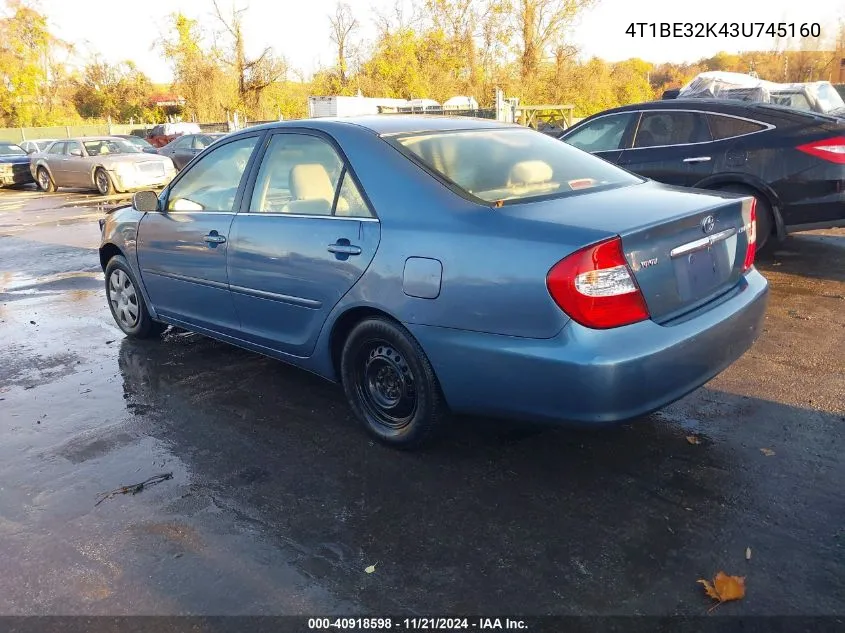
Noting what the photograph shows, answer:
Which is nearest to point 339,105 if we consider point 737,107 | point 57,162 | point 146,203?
point 57,162

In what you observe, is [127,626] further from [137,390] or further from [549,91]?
[549,91]

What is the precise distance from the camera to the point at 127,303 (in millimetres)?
5566

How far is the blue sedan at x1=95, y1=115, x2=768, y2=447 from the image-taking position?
2.73 metres

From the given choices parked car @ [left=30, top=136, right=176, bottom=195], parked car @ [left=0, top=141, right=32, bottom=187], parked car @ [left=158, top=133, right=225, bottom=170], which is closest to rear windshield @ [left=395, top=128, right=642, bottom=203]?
parked car @ [left=30, top=136, right=176, bottom=195]

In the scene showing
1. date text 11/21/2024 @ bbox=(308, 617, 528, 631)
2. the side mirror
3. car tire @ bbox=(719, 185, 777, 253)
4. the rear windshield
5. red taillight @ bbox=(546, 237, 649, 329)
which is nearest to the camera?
date text 11/21/2024 @ bbox=(308, 617, 528, 631)

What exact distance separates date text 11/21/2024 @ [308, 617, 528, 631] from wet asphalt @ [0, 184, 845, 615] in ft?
0.16

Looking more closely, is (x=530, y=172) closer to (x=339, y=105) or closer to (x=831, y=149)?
(x=831, y=149)

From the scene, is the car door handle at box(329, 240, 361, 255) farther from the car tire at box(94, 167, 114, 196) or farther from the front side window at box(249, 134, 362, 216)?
the car tire at box(94, 167, 114, 196)

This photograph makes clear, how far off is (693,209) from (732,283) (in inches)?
20.1

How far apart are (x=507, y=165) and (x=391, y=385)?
1291 mm

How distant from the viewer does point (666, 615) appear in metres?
2.29

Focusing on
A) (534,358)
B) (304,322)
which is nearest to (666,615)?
(534,358)

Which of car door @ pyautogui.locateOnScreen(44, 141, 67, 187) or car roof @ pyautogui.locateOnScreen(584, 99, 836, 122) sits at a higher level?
car door @ pyautogui.locateOnScreen(44, 141, 67, 187)

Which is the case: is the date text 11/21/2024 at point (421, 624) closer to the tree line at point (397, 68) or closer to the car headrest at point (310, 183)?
the car headrest at point (310, 183)
